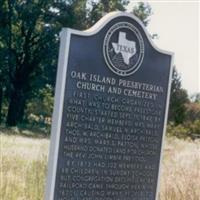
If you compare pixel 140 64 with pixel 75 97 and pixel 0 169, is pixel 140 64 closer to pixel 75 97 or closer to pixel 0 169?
pixel 75 97

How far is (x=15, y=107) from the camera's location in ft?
133

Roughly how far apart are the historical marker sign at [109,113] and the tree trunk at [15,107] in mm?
34300

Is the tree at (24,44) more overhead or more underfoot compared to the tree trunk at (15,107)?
more overhead

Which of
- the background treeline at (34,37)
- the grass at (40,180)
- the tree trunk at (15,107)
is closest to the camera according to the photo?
the grass at (40,180)

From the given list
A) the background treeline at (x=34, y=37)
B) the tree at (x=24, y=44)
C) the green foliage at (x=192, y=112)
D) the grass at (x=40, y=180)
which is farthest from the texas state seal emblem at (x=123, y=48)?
the green foliage at (x=192, y=112)

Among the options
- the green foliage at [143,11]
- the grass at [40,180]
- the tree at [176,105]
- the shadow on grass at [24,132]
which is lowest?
the grass at [40,180]

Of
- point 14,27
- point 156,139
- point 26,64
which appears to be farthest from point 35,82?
point 156,139

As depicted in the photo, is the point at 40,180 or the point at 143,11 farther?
the point at 143,11

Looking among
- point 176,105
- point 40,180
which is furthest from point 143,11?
point 40,180

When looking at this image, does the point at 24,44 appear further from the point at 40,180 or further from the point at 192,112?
the point at 40,180

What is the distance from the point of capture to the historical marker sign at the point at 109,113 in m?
5.73

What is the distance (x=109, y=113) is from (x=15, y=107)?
115 feet

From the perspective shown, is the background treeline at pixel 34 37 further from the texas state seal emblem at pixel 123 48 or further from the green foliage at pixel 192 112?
the texas state seal emblem at pixel 123 48

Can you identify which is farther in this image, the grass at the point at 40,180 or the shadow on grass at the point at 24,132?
the shadow on grass at the point at 24,132
